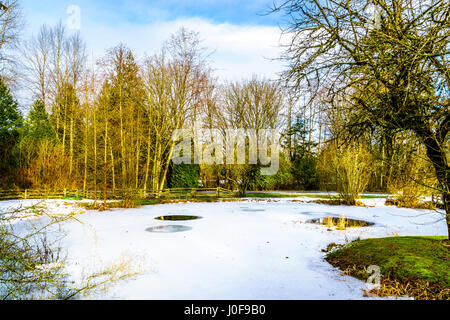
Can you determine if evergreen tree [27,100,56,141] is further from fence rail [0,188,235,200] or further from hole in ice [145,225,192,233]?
hole in ice [145,225,192,233]

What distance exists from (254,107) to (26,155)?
17.2 m

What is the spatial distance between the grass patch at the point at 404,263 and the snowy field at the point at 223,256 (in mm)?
355

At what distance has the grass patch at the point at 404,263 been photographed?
3.94 meters

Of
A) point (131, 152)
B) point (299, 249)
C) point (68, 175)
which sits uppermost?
point (131, 152)

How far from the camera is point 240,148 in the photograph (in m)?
21.2

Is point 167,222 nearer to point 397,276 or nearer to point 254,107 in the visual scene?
point 397,276

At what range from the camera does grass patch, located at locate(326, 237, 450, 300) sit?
12.9 feet

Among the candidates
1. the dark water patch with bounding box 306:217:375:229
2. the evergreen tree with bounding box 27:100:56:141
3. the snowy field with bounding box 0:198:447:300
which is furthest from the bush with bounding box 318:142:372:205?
the evergreen tree with bounding box 27:100:56:141

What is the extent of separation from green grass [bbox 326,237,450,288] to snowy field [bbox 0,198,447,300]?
1.49ft

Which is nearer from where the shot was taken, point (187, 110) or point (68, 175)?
point (68, 175)

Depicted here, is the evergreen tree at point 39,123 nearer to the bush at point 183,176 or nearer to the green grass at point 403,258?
the bush at point 183,176

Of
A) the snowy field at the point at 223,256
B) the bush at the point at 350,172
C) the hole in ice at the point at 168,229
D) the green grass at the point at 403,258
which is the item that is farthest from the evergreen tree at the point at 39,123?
the green grass at the point at 403,258

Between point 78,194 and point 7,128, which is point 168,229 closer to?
point 78,194

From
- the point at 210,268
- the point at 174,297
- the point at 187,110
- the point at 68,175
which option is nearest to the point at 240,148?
the point at 187,110
